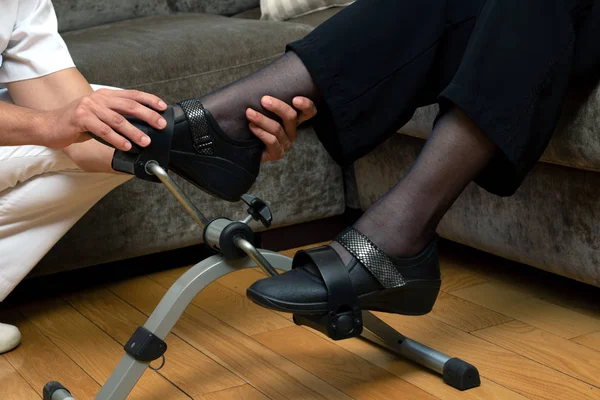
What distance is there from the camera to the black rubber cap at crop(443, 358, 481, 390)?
1184 millimetres

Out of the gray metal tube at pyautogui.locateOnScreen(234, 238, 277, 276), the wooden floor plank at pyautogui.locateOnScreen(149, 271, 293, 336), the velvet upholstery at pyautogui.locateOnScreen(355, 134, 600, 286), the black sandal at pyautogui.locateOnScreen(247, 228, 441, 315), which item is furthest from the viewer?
the wooden floor plank at pyautogui.locateOnScreen(149, 271, 293, 336)

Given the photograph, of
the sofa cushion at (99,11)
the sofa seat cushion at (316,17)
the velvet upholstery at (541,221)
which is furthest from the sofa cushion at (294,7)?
the velvet upholstery at (541,221)

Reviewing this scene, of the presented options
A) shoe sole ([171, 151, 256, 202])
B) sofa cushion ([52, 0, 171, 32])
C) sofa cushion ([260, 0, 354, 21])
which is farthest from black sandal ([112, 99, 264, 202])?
sofa cushion ([52, 0, 171, 32])

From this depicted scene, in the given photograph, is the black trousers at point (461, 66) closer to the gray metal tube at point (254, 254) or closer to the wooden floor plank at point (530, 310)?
the gray metal tube at point (254, 254)

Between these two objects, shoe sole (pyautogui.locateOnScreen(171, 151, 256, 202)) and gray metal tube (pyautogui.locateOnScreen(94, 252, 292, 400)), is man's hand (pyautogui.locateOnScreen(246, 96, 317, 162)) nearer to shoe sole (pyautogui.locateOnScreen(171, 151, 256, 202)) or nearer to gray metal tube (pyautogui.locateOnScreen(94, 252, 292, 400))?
shoe sole (pyautogui.locateOnScreen(171, 151, 256, 202))

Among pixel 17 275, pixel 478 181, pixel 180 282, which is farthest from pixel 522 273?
pixel 17 275

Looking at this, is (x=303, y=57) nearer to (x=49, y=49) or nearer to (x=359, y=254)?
(x=359, y=254)

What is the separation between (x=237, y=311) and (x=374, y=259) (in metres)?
0.59

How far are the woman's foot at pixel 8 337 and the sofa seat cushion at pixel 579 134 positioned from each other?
93cm

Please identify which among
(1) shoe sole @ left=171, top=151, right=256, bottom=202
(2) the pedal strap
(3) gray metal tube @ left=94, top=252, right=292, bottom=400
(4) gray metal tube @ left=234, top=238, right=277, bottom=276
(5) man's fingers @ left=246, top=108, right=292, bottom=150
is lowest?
(3) gray metal tube @ left=94, top=252, right=292, bottom=400

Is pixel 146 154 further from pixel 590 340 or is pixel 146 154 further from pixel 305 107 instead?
pixel 590 340

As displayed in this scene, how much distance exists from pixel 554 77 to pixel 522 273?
0.70 metres

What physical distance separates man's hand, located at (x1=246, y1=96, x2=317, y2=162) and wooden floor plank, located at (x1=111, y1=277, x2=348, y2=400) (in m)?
0.33

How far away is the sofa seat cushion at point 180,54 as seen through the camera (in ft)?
5.49
